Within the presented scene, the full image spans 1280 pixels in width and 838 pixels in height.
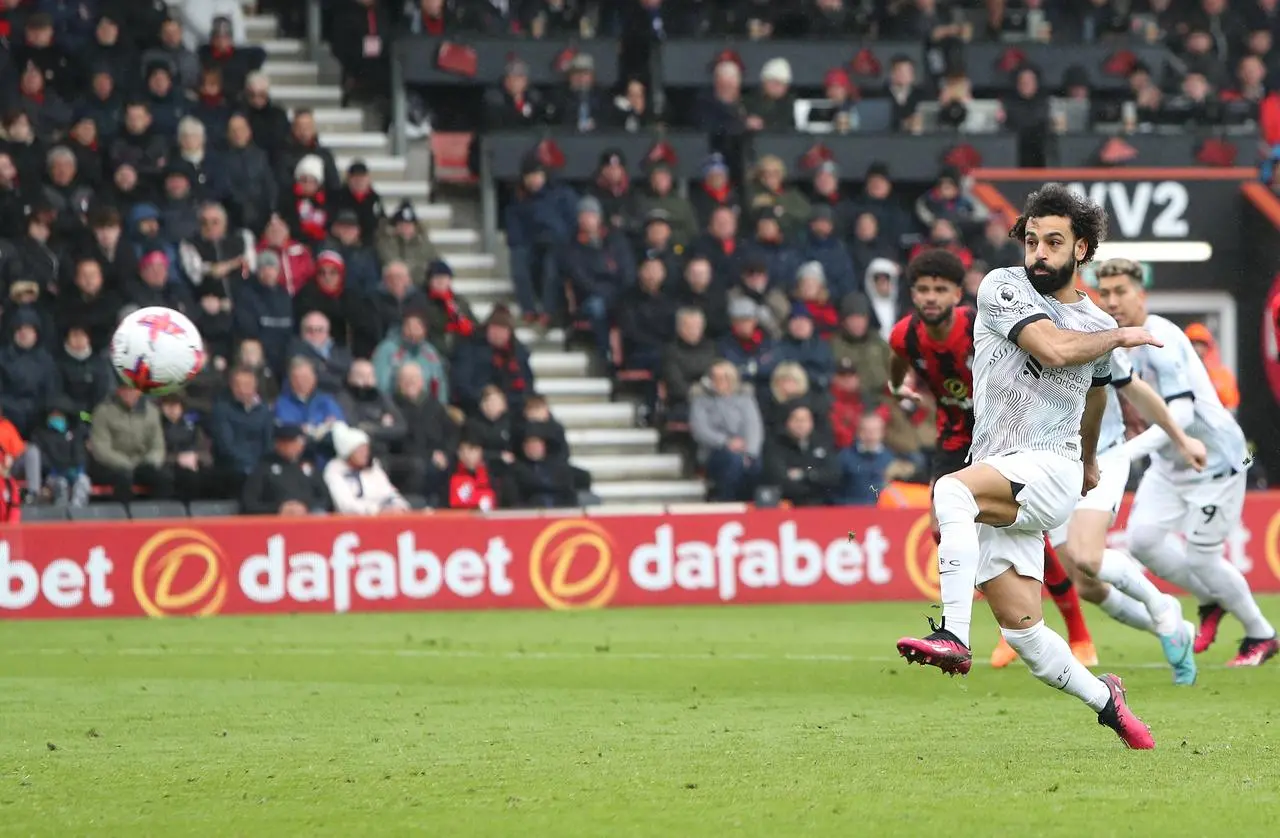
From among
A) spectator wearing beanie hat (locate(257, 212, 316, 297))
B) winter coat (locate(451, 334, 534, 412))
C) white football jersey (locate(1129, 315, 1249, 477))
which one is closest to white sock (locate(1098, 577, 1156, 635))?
white football jersey (locate(1129, 315, 1249, 477))

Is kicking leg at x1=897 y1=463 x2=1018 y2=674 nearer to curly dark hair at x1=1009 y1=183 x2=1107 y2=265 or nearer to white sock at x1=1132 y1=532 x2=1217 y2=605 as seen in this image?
curly dark hair at x1=1009 y1=183 x2=1107 y2=265

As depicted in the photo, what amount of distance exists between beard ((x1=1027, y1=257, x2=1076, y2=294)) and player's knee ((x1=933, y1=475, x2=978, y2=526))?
0.78 m

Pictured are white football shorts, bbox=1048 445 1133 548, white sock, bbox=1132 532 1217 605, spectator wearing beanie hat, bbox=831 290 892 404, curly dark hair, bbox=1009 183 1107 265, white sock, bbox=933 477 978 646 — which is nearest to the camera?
white sock, bbox=933 477 978 646

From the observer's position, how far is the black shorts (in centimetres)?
1117

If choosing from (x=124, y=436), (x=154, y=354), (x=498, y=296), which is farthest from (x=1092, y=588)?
(x=498, y=296)

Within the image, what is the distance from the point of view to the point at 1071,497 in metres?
8.02

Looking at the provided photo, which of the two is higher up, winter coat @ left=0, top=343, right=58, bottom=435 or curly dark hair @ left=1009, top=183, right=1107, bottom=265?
curly dark hair @ left=1009, top=183, right=1107, bottom=265

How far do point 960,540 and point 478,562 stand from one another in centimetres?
982

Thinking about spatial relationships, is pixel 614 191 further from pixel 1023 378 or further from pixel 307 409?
pixel 1023 378

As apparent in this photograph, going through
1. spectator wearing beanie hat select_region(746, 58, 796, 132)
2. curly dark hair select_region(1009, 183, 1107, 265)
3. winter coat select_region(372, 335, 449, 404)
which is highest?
spectator wearing beanie hat select_region(746, 58, 796, 132)

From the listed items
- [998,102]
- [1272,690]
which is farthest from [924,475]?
[1272,690]

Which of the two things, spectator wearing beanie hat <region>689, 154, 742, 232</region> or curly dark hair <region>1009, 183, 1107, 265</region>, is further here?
spectator wearing beanie hat <region>689, 154, 742, 232</region>

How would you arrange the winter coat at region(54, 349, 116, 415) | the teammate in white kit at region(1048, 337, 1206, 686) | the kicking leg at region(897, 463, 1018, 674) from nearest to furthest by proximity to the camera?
the kicking leg at region(897, 463, 1018, 674), the teammate in white kit at region(1048, 337, 1206, 686), the winter coat at region(54, 349, 116, 415)

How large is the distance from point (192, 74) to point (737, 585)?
7656 millimetres
